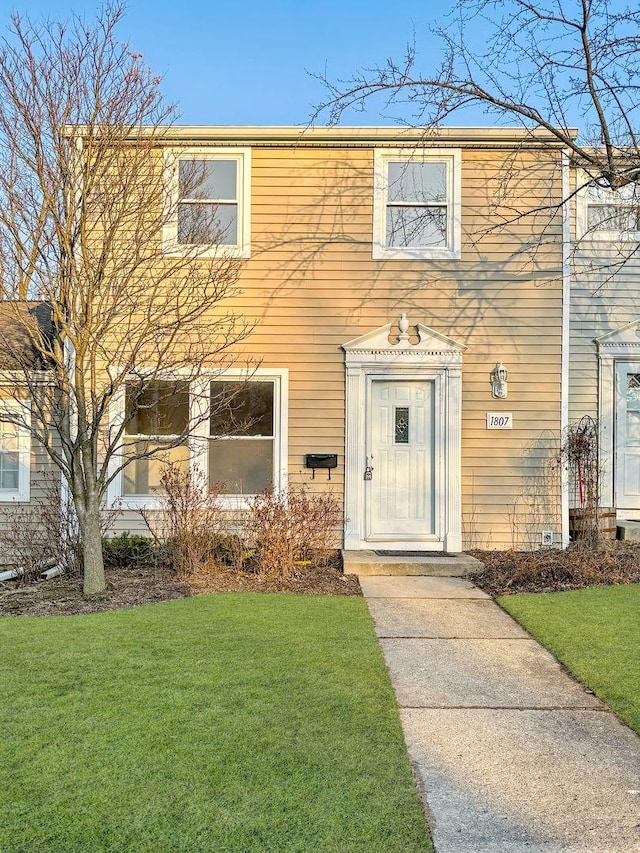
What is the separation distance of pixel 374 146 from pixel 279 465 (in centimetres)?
423

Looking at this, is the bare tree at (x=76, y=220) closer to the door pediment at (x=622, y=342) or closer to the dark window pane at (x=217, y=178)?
the dark window pane at (x=217, y=178)

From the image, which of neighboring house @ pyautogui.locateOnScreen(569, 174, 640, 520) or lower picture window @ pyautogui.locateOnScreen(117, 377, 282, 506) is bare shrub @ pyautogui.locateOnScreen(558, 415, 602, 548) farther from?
lower picture window @ pyautogui.locateOnScreen(117, 377, 282, 506)

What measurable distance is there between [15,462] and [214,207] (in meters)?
4.33

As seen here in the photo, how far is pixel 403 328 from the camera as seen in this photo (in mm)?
8430

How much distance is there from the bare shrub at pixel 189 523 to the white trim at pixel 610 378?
5.58m

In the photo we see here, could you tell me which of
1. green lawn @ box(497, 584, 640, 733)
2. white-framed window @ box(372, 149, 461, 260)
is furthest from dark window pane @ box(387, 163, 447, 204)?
green lawn @ box(497, 584, 640, 733)

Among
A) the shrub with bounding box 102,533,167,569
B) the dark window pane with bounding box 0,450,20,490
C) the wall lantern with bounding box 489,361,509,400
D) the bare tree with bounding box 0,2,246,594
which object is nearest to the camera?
the bare tree with bounding box 0,2,246,594

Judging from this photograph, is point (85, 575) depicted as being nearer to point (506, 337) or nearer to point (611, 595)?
point (611, 595)

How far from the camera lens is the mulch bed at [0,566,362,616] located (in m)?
6.08

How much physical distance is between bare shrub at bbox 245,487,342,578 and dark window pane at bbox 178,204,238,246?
3198 mm

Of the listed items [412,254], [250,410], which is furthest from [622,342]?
[250,410]

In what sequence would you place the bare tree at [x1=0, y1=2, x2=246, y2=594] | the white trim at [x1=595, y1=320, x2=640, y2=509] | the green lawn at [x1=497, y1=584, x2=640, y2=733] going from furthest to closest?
the white trim at [x1=595, y1=320, x2=640, y2=509]
the bare tree at [x1=0, y1=2, x2=246, y2=594]
the green lawn at [x1=497, y1=584, x2=640, y2=733]

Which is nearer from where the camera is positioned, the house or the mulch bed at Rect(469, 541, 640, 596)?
the mulch bed at Rect(469, 541, 640, 596)

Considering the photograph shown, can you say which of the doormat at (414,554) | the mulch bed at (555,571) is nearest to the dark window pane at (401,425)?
the doormat at (414,554)
